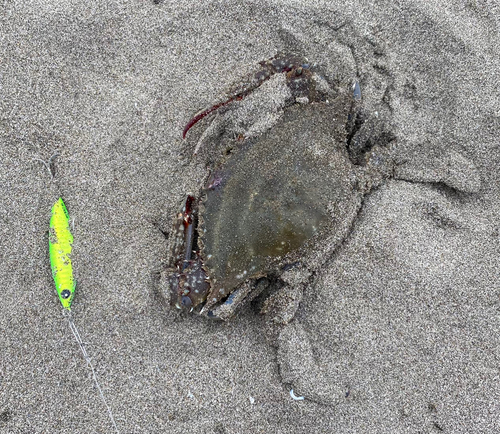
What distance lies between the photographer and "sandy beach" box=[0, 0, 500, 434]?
279 cm

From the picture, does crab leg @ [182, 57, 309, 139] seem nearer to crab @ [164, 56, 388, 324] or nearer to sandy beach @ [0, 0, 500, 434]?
crab @ [164, 56, 388, 324]

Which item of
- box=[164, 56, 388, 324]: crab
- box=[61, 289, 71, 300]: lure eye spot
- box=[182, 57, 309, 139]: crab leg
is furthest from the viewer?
box=[182, 57, 309, 139]: crab leg

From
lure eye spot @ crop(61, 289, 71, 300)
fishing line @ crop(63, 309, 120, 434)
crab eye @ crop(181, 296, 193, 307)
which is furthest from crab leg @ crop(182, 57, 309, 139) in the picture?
fishing line @ crop(63, 309, 120, 434)

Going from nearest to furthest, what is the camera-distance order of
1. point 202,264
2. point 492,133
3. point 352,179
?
point 202,264
point 352,179
point 492,133

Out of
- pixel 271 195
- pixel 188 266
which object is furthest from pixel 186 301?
pixel 271 195

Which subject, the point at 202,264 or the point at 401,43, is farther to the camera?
the point at 401,43

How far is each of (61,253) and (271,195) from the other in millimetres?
1608

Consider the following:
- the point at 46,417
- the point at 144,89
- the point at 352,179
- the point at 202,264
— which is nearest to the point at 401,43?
the point at 352,179

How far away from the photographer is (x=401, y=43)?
3.20 meters

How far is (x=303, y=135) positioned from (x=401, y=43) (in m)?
1.27

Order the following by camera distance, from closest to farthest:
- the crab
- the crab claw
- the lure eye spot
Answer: the crab < the crab claw < the lure eye spot

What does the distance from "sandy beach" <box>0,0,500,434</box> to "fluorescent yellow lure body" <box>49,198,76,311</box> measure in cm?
6

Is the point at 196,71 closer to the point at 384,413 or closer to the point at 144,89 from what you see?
the point at 144,89

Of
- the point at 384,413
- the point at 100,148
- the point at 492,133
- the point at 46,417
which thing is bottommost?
the point at 46,417
